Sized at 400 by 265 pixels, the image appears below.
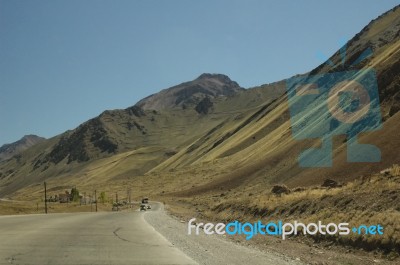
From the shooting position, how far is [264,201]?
3603 centimetres

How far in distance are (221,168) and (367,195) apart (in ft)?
339

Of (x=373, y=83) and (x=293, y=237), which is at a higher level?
(x=373, y=83)

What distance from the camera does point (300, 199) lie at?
30156 mm

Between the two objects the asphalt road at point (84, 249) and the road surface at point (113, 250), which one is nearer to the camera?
the asphalt road at point (84, 249)

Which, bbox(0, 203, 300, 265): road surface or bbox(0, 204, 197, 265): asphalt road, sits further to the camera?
bbox(0, 203, 300, 265): road surface

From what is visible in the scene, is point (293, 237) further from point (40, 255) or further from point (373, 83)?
point (373, 83)

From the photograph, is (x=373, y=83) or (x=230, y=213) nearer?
(x=230, y=213)

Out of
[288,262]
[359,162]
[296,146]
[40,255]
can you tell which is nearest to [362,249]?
[288,262]

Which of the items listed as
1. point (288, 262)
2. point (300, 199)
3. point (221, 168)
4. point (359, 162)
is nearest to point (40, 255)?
point (288, 262)

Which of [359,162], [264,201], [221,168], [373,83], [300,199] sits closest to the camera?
[300,199]

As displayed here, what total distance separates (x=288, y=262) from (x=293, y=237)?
7.68 metres

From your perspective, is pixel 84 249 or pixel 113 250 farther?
pixel 84 249

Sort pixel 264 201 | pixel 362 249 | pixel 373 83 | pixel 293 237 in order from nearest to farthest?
pixel 362 249 → pixel 293 237 → pixel 264 201 → pixel 373 83

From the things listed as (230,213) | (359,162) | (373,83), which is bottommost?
(230,213)
